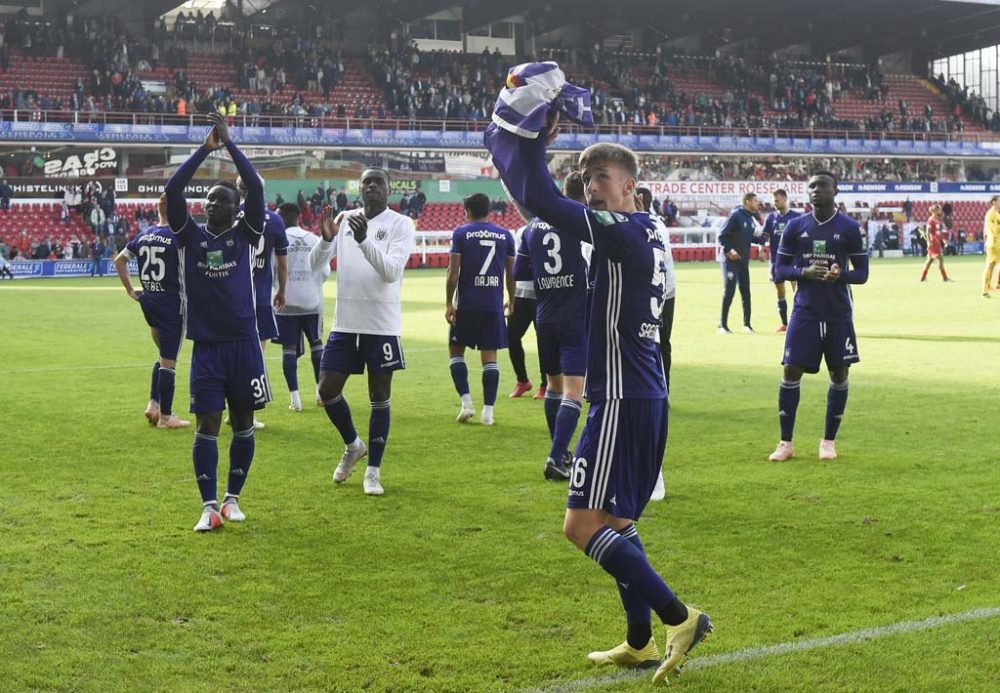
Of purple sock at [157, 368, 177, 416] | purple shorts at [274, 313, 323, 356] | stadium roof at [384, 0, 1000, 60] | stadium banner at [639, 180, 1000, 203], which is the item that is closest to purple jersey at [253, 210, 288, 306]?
purple shorts at [274, 313, 323, 356]

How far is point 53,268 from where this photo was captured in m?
40.5

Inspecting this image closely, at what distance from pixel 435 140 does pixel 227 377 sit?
148ft

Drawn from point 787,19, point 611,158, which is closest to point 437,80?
point 787,19

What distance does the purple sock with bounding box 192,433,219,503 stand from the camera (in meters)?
7.29

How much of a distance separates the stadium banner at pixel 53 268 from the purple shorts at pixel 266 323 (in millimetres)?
30123

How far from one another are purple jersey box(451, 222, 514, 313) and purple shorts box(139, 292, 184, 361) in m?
2.50

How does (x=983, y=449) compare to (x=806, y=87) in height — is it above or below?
below

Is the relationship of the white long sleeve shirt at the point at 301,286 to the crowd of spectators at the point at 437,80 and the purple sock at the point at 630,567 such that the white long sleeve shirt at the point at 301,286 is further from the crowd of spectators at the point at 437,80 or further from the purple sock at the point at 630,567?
the crowd of spectators at the point at 437,80

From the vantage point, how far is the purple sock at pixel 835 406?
30.6 ft

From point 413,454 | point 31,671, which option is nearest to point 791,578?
point 31,671

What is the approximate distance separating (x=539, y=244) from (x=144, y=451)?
3589mm

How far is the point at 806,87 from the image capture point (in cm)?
6644

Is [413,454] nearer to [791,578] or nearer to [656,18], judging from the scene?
[791,578]

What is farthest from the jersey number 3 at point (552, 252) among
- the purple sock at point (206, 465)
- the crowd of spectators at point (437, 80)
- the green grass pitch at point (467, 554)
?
the crowd of spectators at point (437, 80)
